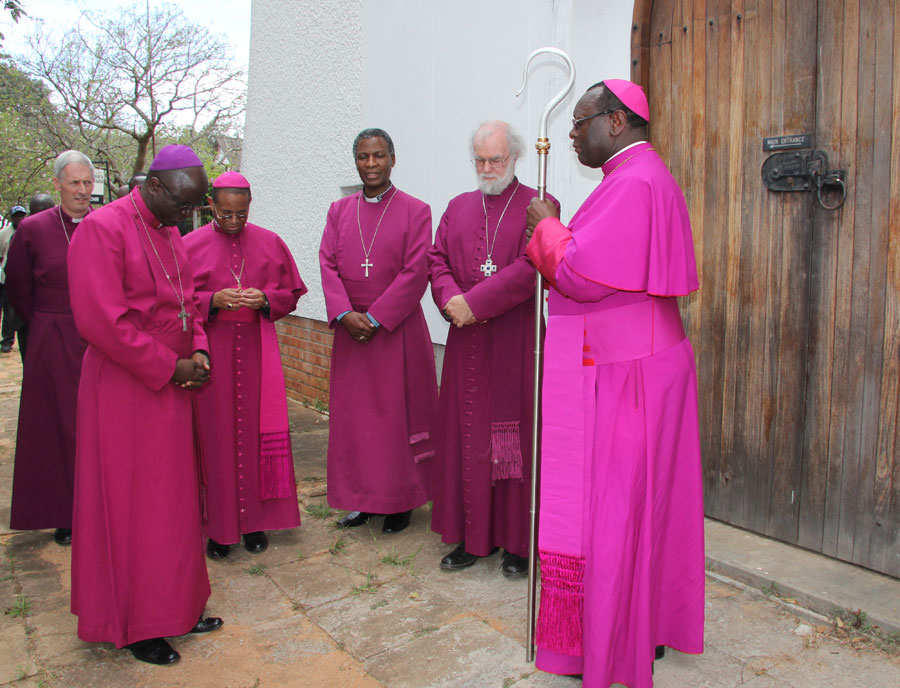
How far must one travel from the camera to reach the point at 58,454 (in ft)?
15.2

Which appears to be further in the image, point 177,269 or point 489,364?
point 489,364

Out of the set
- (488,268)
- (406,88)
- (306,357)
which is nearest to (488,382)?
(488,268)

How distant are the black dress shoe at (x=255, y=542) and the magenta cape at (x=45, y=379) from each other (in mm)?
1052

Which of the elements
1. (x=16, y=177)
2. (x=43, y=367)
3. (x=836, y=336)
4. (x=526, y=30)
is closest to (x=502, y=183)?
(x=526, y=30)

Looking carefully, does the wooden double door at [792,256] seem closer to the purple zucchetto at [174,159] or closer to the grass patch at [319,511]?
the grass patch at [319,511]

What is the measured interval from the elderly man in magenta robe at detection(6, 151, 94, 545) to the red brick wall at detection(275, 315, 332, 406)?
9.98 feet

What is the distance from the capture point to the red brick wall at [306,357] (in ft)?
25.3

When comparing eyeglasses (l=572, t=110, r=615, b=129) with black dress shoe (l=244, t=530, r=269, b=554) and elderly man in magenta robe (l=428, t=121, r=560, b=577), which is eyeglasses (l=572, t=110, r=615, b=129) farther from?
black dress shoe (l=244, t=530, r=269, b=554)

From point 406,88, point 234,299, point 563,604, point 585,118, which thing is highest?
point 406,88

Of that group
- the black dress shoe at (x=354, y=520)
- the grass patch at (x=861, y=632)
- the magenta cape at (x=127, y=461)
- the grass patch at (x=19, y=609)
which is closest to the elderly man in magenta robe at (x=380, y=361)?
the black dress shoe at (x=354, y=520)

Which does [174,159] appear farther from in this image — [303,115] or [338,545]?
[303,115]

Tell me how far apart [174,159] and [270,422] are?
1.68m

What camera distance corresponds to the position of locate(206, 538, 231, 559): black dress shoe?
4363 millimetres

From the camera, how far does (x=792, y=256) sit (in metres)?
3.82
